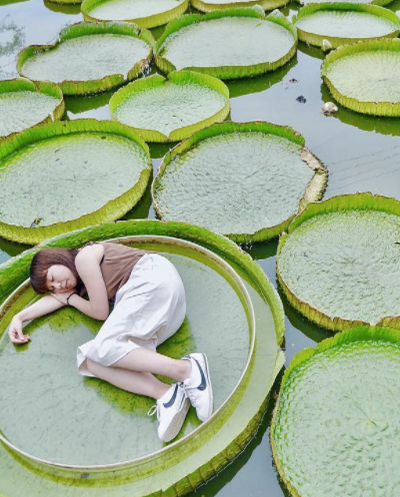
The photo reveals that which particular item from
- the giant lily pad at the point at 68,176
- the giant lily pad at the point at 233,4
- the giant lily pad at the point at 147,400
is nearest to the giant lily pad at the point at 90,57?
the giant lily pad at the point at 68,176

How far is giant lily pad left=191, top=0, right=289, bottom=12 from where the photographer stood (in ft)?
15.6

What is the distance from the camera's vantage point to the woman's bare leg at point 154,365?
1823mm

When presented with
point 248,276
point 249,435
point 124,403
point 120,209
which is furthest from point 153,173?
point 249,435

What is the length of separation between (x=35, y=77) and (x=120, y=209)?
6.97 ft

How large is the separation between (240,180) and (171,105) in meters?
1.06

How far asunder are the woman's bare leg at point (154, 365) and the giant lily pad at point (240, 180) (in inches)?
34.5

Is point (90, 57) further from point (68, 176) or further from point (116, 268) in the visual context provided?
point (116, 268)

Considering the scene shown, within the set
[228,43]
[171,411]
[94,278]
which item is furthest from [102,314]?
[228,43]

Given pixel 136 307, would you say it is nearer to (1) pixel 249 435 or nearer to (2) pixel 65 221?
(1) pixel 249 435

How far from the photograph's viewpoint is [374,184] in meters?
2.84

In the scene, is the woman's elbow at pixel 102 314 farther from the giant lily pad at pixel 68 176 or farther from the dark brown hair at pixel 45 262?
the giant lily pad at pixel 68 176

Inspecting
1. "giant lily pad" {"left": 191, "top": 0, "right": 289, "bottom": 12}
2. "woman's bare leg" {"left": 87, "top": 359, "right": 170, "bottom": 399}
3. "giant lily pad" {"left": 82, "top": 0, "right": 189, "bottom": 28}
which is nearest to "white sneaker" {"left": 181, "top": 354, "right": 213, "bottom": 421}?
"woman's bare leg" {"left": 87, "top": 359, "right": 170, "bottom": 399}

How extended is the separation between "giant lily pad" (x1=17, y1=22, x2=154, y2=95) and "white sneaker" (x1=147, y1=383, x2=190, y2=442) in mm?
2909

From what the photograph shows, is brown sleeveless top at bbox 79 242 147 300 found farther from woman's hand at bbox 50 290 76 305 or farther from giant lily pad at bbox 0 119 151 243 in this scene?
giant lily pad at bbox 0 119 151 243
